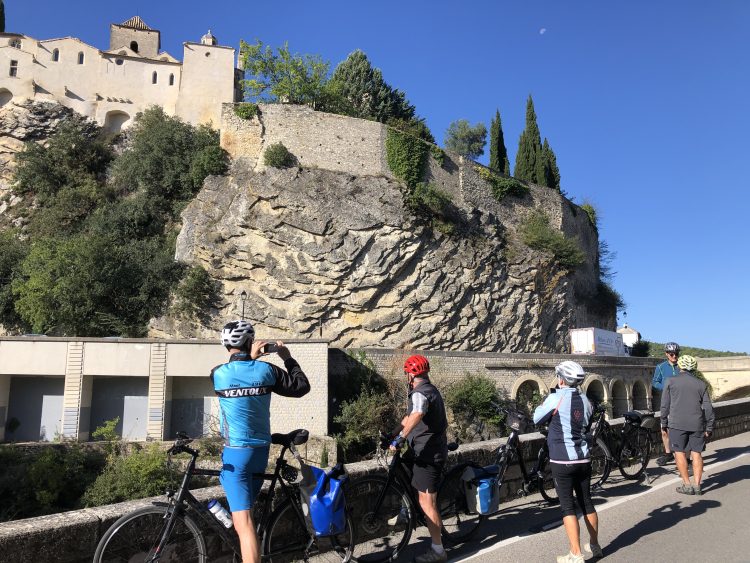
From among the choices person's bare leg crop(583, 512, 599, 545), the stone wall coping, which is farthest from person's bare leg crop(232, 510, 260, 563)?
the stone wall coping

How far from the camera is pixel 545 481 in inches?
277

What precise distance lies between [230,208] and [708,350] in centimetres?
5911

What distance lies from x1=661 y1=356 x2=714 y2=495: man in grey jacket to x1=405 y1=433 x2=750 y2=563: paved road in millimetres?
332

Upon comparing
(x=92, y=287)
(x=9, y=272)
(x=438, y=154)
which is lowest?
(x=92, y=287)

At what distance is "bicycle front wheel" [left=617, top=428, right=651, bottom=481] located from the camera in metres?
8.04

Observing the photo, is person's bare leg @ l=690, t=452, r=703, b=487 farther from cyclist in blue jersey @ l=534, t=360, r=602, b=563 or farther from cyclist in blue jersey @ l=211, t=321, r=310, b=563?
cyclist in blue jersey @ l=211, t=321, r=310, b=563

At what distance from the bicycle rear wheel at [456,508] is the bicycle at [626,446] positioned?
2.91 m

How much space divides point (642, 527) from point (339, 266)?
20724 mm

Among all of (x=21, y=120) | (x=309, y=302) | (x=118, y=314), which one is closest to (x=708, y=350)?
(x=309, y=302)

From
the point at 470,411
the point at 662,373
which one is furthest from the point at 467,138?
the point at 662,373

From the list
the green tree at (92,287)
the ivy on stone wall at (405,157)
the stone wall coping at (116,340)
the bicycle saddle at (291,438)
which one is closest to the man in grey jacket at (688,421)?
the bicycle saddle at (291,438)

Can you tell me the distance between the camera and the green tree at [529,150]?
→ 3897 cm

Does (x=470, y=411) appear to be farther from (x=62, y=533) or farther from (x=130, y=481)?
(x=62, y=533)

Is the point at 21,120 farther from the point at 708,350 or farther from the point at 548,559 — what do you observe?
the point at 708,350
